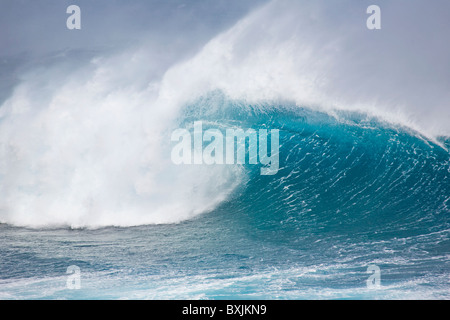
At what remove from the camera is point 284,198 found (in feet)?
28.6

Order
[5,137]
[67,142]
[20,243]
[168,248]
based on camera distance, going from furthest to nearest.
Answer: [5,137] < [67,142] < [20,243] < [168,248]

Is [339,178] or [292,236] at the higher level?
[339,178]

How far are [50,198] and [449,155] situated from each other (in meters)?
9.68

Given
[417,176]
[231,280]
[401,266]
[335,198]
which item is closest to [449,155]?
[417,176]

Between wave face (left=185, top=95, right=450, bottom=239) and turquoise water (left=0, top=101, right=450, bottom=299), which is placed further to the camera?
wave face (left=185, top=95, right=450, bottom=239)

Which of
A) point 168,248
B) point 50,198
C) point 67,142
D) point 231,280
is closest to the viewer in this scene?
point 231,280

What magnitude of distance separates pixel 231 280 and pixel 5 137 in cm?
826

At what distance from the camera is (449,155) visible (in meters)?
9.41

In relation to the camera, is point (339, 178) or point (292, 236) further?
point (339, 178)

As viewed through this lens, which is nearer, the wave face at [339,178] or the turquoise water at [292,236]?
the turquoise water at [292,236]

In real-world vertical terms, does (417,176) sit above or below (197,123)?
below
